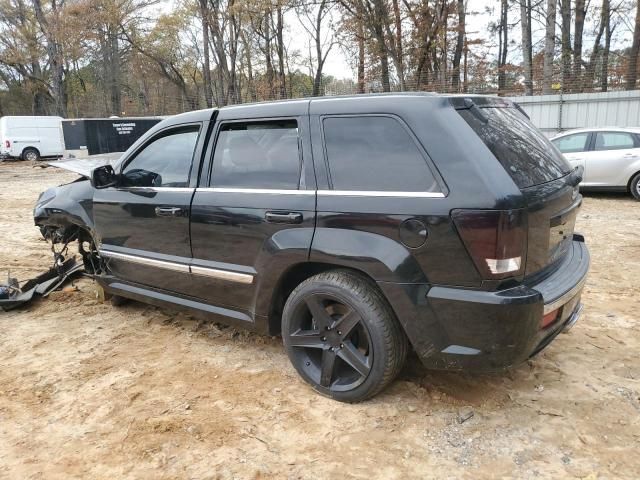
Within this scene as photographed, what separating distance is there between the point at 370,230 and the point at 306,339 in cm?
83

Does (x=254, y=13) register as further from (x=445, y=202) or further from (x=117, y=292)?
(x=445, y=202)

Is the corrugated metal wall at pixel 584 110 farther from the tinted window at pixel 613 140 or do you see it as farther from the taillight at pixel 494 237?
the taillight at pixel 494 237

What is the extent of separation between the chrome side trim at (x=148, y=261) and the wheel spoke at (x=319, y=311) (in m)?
1.11

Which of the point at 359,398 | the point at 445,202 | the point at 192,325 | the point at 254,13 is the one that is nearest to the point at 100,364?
the point at 192,325

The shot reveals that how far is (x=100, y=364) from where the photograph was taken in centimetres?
361

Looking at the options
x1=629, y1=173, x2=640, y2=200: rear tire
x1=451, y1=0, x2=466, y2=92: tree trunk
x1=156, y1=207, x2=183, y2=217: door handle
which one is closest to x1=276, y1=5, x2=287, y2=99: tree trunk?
x1=451, y1=0, x2=466, y2=92: tree trunk

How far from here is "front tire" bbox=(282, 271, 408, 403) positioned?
276 cm

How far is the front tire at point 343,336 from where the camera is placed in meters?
2.76

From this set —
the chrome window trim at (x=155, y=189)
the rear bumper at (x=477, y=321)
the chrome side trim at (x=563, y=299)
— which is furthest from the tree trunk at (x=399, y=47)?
the rear bumper at (x=477, y=321)

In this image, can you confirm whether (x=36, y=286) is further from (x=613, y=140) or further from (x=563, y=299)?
(x=613, y=140)

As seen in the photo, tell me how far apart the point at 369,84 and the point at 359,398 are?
22.3 meters

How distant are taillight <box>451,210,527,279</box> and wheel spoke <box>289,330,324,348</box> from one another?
108cm

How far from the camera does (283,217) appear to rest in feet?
9.87

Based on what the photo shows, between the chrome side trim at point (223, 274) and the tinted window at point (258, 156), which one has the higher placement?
the tinted window at point (258, 156)
